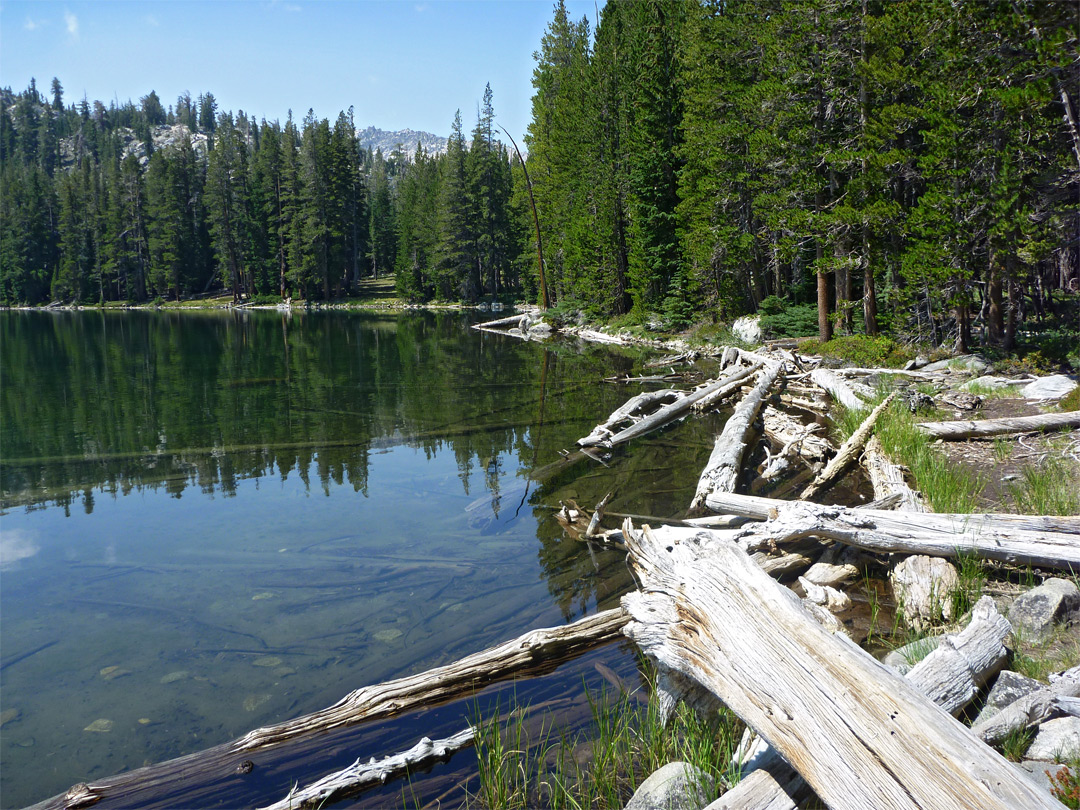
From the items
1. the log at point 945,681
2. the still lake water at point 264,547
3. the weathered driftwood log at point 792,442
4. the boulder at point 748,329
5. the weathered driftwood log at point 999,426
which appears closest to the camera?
the log at point 945,681

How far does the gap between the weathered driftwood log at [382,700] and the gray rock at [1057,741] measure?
2.79 metres

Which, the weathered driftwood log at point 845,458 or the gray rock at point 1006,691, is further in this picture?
the weathered driftwood log at point 845,458

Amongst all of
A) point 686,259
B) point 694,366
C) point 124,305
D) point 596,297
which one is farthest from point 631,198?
point 124,305

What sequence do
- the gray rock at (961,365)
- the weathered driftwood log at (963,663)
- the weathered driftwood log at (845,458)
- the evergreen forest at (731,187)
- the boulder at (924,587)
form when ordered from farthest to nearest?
the gray rock at (961,365)
the evergreen forest at (731,187)
the weathered driftwood log at (845,458)
the boulder at (924,587)
the weathered driftwood log at (963,663)

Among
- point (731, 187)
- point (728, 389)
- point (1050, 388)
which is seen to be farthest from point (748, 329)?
point (1050, 388)

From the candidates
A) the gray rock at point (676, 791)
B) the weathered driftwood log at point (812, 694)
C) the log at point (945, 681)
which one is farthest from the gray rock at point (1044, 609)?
the gray rock at point (676, 791)

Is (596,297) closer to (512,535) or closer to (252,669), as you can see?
(512,535)

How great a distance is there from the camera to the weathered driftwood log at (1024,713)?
3.19 meters

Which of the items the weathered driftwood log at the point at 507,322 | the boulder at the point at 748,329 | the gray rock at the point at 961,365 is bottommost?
the gray rock at the point at 961,365

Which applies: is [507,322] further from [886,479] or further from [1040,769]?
[1040,769]

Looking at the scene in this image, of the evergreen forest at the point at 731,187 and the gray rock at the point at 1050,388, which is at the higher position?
the evergreen forest at the point at 731,187

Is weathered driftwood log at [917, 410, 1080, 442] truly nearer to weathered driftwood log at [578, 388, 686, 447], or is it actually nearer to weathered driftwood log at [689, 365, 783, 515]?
weathered driftwood log at [689, 365, 783, 515]

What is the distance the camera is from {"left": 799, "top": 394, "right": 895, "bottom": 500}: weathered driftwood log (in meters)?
8.07

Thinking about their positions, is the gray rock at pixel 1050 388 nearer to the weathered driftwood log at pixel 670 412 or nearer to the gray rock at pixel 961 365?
the gray rock at pixel 961 365
